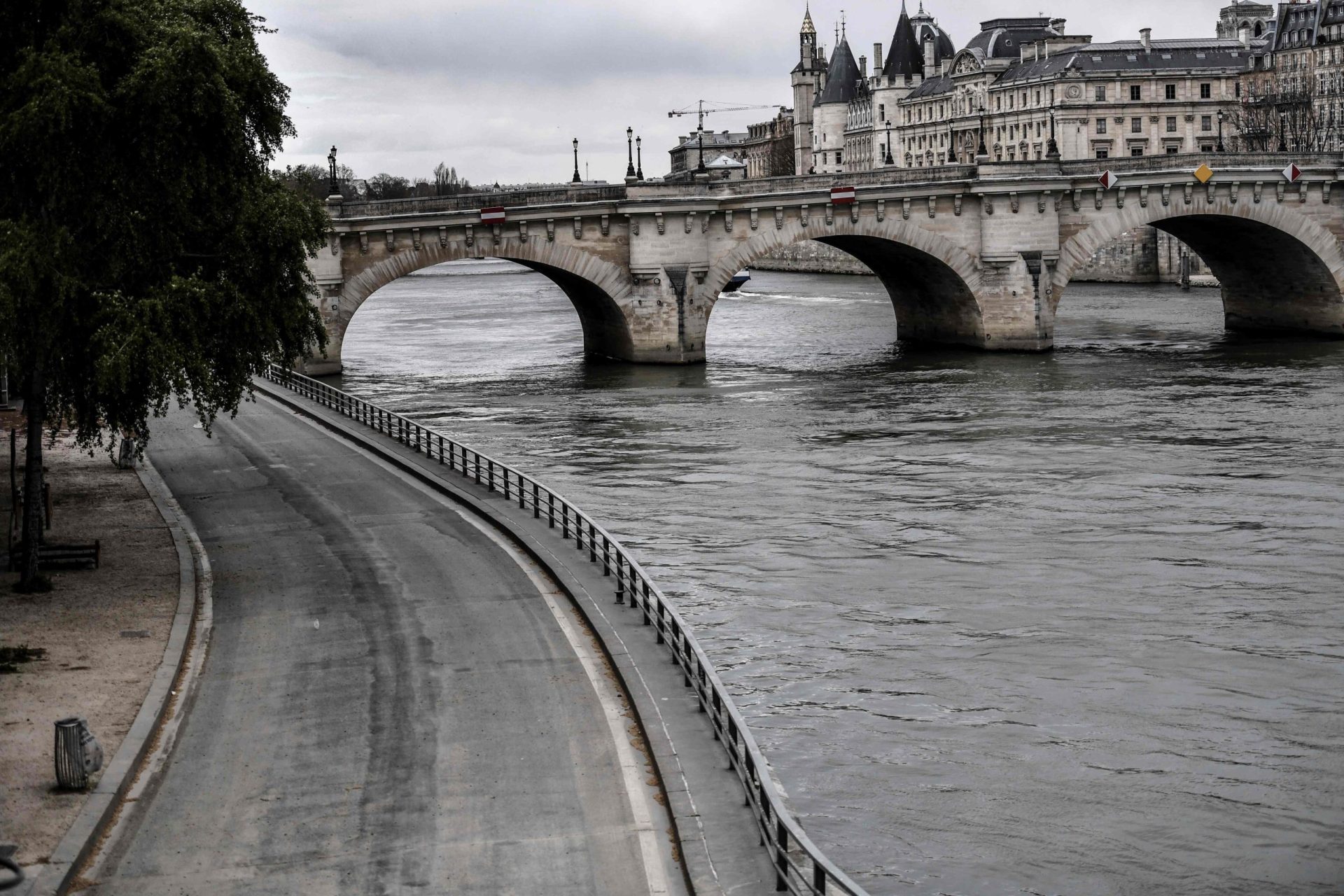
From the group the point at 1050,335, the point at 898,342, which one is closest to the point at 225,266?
the point at 1050,335

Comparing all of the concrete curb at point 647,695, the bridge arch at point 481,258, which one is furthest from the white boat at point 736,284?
the concrete curb at point 647,695

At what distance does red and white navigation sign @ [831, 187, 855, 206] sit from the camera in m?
70.6

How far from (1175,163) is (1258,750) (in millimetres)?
56629

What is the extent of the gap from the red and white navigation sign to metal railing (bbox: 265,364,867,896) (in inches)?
1226

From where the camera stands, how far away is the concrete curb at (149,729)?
52.1 feet

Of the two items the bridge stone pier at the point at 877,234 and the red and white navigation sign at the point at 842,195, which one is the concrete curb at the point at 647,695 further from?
the red and white navigation sign at the point at 842,195

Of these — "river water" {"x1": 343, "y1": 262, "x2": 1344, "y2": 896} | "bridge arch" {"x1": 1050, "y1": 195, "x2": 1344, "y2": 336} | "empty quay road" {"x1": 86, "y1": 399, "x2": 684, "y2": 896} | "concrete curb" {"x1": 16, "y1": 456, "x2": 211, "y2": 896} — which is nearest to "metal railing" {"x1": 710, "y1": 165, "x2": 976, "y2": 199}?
"bridge arch" {"x1": 1050, "y1": 195, "x2": 1344, "y2": 336}

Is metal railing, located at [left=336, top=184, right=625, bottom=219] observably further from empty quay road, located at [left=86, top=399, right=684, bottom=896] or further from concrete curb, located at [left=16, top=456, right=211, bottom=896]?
empty quay road, located at [left=86, top=399, right=684, bottom=896]

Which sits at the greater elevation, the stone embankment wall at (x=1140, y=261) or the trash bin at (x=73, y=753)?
the stone embankment wall at (x=1140, y=261)

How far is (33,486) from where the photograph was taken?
28250 millimetres

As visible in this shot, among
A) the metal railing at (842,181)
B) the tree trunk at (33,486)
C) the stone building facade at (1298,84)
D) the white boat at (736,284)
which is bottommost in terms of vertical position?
the tree trunk at (33,486)

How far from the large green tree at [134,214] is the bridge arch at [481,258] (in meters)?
34.0

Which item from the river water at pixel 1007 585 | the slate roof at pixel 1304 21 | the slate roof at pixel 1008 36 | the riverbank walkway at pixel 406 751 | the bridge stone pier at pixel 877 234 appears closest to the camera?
the riverbank walkway at pixel 406 751

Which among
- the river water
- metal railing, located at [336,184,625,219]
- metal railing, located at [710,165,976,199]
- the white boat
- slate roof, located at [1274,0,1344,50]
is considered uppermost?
slate roof, located at [1274,0,1344,50]
